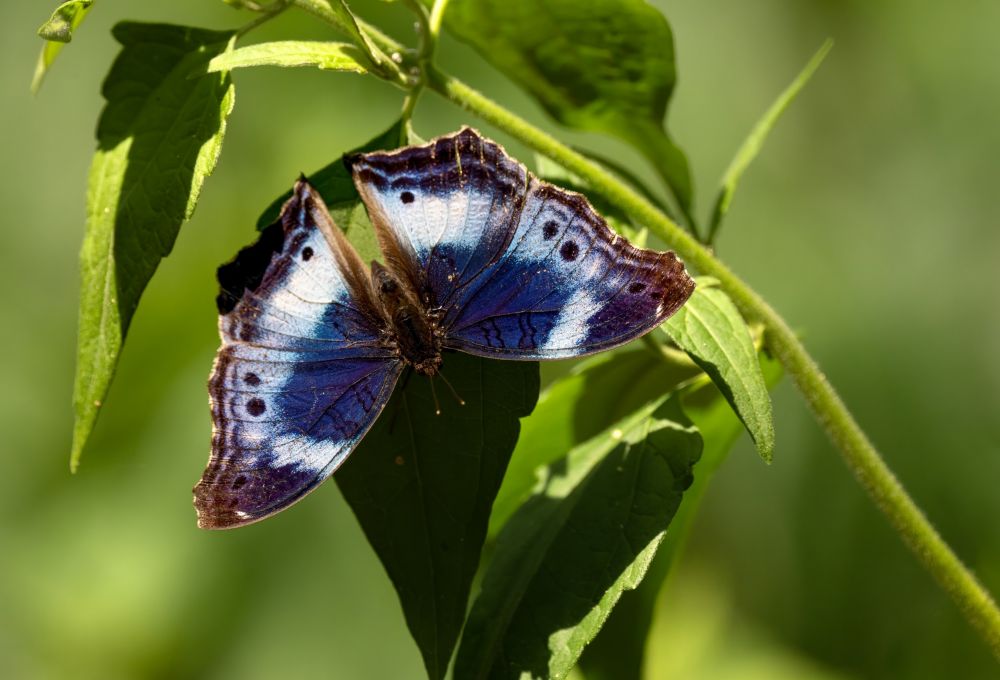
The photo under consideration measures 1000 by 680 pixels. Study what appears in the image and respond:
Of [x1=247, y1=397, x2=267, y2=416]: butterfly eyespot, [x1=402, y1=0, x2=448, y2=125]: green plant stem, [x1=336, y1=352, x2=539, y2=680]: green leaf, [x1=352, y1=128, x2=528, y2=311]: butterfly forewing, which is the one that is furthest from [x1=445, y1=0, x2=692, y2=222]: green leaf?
[x1=247, y1=397, x2=267, y2=416]: butterfly eyespot

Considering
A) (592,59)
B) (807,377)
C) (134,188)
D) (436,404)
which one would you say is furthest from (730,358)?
(134,188)

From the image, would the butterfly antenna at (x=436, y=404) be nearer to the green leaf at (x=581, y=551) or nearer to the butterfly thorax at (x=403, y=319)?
the butterfly thorax at (x=403, y=319)

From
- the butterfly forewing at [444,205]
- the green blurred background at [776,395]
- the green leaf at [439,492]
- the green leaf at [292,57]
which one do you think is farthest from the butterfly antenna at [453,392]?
the green blurred background at [776,395]

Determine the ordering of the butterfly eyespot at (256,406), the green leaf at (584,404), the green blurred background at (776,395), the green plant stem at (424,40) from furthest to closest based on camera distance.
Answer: the green blurred background at (776,395), the green leaf at (584,404), the butterfly eyespot at (256,406), the green plant stem at (424,40)

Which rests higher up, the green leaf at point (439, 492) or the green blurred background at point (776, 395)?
the green leaf at point (439, 492)

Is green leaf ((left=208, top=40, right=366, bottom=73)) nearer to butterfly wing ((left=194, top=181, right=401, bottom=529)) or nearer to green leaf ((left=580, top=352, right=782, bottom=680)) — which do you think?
butterfly wing ((left=194, top=181, right=401, bottom=529))
